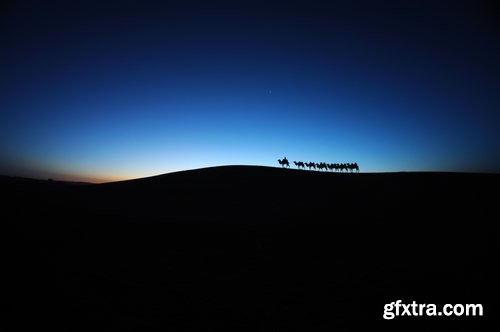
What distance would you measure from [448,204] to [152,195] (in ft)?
72.0

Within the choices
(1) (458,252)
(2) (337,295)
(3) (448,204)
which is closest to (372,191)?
(3) (448,204)

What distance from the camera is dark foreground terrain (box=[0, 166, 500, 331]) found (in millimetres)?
5078

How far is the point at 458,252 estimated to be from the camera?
811 centimetres

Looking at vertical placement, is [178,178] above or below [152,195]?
above

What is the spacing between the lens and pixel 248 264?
Result: 26.1ft

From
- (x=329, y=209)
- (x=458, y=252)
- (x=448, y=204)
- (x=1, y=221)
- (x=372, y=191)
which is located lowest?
(x=1, y=221)

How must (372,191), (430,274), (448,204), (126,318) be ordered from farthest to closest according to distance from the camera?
(372,191) < (448,204) < (430,274) < (126,318)

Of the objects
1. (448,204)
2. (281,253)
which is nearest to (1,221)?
(281,253)

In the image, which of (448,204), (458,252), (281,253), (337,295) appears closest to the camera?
(337,295)

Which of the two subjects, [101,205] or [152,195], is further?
[152,195]

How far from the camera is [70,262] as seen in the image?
24.7ft

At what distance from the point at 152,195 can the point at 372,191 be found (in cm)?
Answer: 1941

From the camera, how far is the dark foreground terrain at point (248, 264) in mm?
5078

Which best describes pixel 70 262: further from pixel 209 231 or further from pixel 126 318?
pixel 209 231
